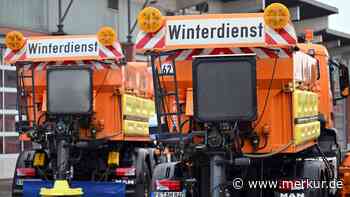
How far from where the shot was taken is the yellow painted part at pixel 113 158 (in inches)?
441

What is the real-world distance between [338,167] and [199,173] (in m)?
2.61

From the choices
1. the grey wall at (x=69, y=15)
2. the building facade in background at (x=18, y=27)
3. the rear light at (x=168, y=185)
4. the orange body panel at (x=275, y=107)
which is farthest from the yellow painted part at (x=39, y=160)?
the grey wall at (x=69, y=15)

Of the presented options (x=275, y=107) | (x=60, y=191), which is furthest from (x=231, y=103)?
(x=60, y=191)

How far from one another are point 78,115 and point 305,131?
142 inches

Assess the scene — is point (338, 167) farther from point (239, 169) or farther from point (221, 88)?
point (221, 88)

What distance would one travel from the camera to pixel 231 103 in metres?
7.01

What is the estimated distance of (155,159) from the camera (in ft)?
40.6

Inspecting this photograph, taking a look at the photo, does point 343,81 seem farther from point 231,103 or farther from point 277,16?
point 231,103

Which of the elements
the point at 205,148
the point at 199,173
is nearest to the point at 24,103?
the point at 199,173

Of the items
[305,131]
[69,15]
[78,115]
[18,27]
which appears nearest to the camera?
[305,131]

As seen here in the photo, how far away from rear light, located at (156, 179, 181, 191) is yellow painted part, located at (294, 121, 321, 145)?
1486mm

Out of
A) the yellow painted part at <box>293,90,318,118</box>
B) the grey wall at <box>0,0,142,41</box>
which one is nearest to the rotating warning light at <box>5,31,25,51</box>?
the yellow painted part at <box>293,90,318,118</box>

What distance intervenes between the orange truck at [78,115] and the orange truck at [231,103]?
2.28 metres

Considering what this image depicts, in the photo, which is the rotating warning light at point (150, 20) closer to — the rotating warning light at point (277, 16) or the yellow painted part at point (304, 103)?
the rotating warning light at point (277, 16)
